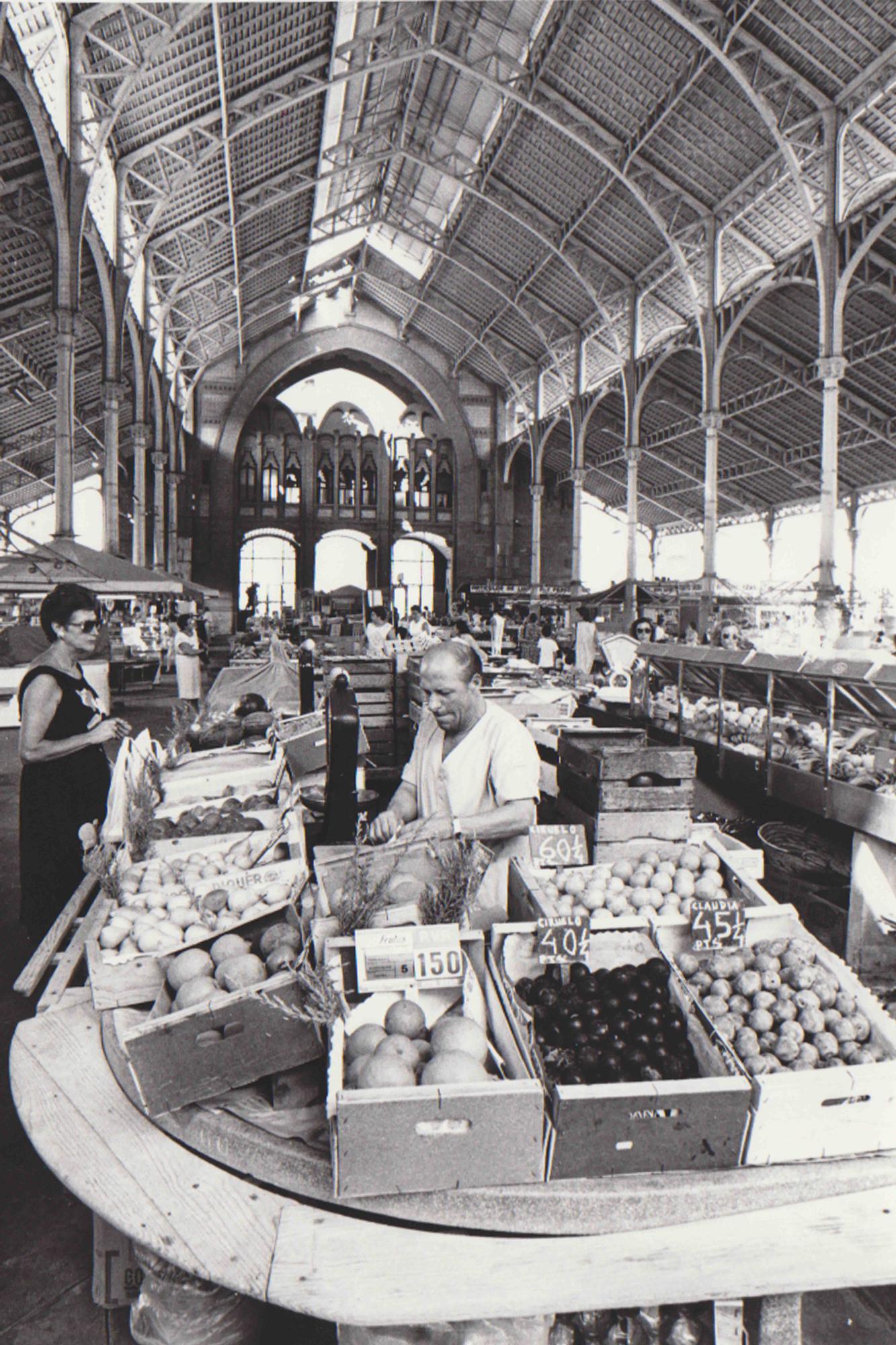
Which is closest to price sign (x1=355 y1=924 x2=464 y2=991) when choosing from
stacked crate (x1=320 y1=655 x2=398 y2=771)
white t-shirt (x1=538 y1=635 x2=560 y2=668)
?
stacked crate (x1=320 y1=655 x2=398 y2=771)

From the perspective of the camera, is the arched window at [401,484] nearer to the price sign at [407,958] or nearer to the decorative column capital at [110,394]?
the decorative column capital at [110,394]

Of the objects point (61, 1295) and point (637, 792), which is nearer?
point (61, 1295)

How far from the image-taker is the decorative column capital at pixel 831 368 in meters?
12.9

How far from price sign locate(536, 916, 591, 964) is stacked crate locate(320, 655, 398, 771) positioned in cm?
411

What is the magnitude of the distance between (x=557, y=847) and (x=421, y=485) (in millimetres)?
29436

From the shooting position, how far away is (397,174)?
76.1 feet

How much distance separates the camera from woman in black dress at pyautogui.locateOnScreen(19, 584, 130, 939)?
3.10 m

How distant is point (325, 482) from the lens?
101ft

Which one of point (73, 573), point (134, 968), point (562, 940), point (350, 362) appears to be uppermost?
point (350, 362)

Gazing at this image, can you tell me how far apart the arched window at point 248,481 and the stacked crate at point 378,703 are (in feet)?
82.2

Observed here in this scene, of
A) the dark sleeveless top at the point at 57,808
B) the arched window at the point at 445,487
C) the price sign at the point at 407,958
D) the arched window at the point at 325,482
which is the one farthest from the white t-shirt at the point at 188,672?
the arched window at the point at 445,487

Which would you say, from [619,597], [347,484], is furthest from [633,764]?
[347,484]

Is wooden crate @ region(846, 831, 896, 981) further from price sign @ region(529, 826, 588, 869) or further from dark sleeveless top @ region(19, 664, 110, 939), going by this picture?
dark sleeveless top @ region(19, 664, 110, 939)

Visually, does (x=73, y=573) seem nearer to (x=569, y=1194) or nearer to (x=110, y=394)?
(x=110, y=394)
